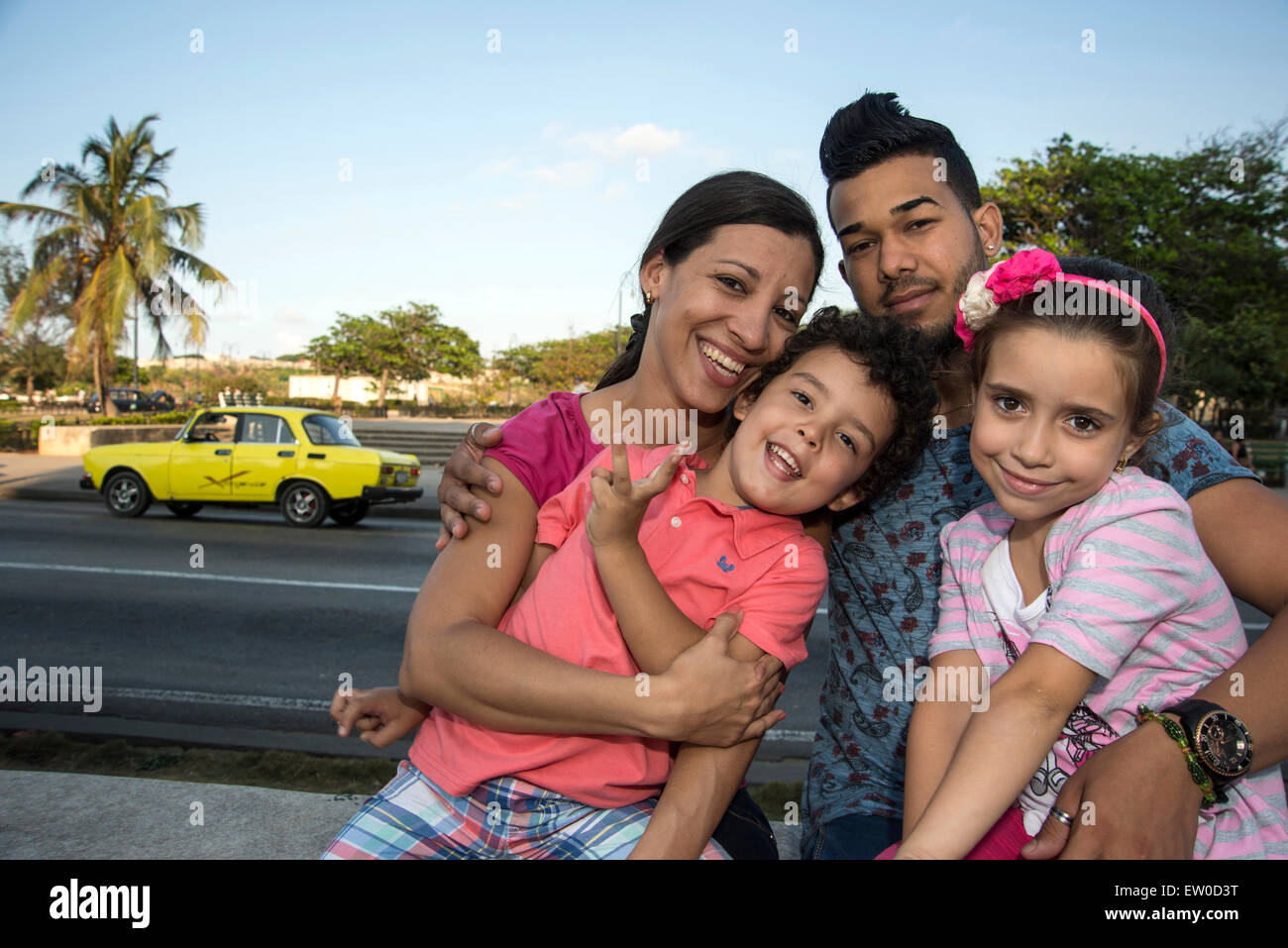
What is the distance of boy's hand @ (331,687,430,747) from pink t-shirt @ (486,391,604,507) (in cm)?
64

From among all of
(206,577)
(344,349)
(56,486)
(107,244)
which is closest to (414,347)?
(344,349)

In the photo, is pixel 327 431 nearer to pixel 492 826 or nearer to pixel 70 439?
pixel 492 826

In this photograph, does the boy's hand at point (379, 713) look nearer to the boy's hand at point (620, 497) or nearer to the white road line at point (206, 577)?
the boy's hand at point (620, 497)

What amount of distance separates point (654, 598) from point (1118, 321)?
1003 mm

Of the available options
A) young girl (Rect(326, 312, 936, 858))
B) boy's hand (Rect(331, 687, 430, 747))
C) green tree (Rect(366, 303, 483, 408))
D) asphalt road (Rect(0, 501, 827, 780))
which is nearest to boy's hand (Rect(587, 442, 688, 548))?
young girl (Rect(326, 312, 936, 858))

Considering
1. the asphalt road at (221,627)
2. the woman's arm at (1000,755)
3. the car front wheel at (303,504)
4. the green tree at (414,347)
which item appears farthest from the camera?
the green tree at (414,347)

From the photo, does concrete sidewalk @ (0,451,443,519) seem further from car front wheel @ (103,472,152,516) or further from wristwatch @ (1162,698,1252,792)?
wristwatch @ (1162,698,1252,792)

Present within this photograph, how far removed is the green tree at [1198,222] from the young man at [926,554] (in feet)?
78.3

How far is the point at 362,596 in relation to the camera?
26.5 feet

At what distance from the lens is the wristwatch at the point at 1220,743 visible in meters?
1.52

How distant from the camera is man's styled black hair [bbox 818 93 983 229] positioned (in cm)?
276

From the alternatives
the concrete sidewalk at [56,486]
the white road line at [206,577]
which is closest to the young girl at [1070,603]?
the white road line at [206,577]

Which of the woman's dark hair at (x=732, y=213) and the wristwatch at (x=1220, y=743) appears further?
the woman's dark hair at (x=732, y=213)
